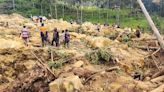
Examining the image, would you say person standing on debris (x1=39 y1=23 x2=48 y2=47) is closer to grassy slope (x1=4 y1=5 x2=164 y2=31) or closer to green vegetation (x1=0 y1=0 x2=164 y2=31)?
green vegetation (x1=0 y1=0 x2=164 y2=31)

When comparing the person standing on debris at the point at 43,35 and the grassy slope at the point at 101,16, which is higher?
the person standing on debris at the point at 43,35

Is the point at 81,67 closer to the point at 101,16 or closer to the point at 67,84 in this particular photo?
the point at 67,84

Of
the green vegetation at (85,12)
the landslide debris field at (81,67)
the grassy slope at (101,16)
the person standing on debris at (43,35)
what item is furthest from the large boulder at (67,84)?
the grassy slope at (101,16)

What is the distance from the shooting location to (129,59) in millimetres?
20125

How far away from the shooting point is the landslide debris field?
16484 millimetres

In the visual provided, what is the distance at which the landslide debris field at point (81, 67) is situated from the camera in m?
16.5

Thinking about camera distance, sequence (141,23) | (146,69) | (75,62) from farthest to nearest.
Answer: (141,23)
(146,69)
(75,62)

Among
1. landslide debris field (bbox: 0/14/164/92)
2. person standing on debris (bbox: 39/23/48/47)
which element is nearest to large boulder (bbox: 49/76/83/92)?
landslide debris field (bbox: 0/14/164/92)

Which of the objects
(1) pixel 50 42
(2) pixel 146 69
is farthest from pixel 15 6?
(2) pixel 146 69

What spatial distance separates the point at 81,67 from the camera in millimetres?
17953

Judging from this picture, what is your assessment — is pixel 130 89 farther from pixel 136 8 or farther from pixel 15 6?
pixel 136 8

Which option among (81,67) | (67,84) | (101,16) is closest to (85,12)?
(101,16)

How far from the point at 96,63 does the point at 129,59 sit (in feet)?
6.78

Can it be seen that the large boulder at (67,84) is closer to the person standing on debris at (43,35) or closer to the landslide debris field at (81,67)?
the landslide debris field at (81,67)
